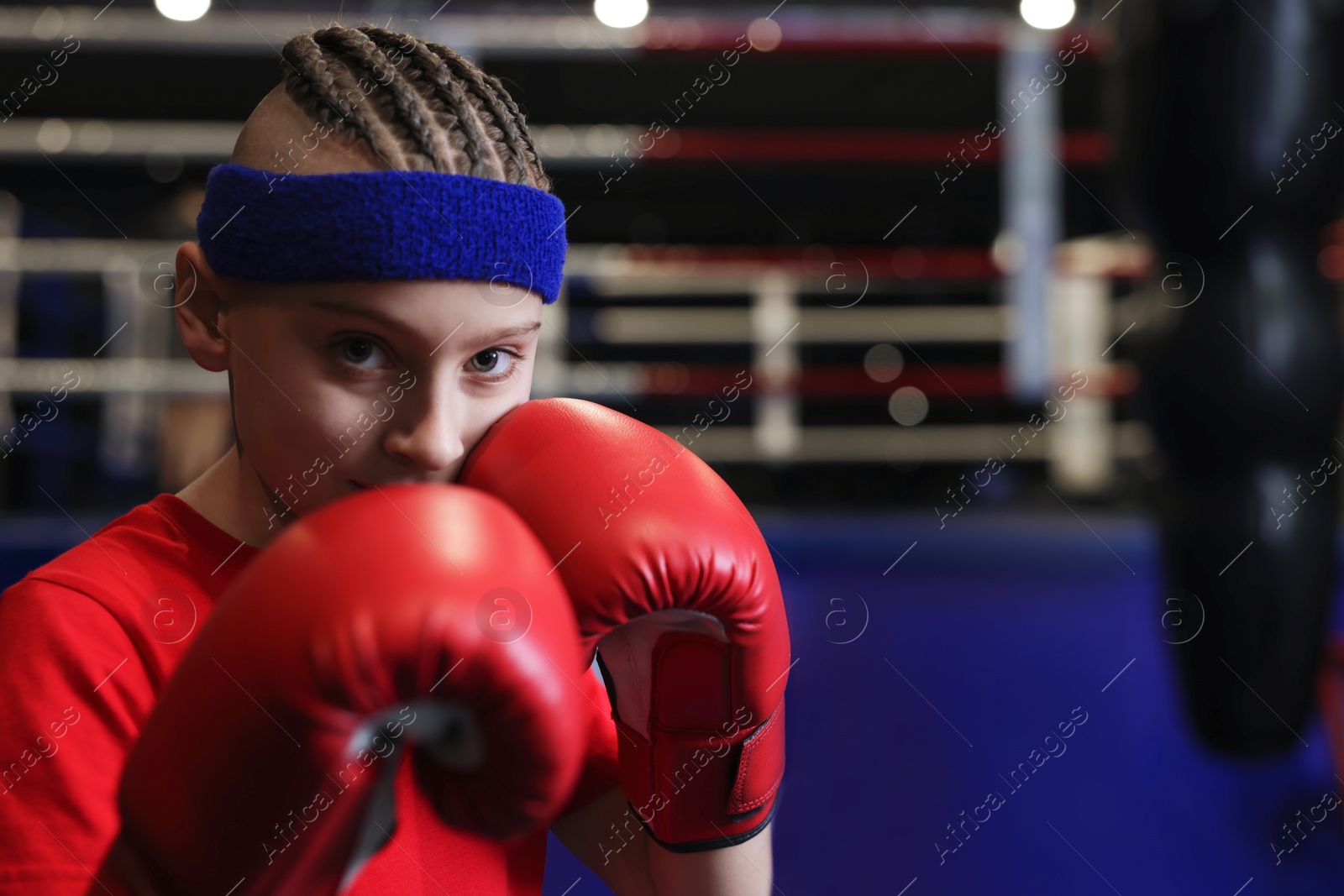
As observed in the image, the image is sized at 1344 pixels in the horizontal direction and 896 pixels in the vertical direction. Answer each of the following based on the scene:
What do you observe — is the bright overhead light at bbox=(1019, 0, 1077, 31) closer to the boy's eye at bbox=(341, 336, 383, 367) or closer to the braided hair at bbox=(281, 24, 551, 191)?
the braided hair at bbox=(281, 24, 551, 191)

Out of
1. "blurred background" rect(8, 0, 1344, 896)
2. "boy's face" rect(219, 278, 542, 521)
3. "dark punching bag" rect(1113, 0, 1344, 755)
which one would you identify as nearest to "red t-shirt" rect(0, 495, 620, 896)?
"boy's face" rect(219, 278, 542, 521)

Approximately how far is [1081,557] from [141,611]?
1646 millimetres

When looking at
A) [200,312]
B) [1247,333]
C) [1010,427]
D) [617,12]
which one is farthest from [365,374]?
[1010,427]

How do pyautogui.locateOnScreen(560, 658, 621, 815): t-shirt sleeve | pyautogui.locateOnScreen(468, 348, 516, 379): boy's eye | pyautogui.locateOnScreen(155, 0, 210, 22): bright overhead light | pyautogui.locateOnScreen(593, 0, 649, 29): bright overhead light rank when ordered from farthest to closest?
pyautogui.locateOnScreen(593, 0, 649, 29): bright overhead light < pyautogui.locateOnScreen(155, 0, 210, 22): bright overhead light < pyautogui.locateOnScreen(560, 658, 621, 815): t-shirt sleeve < pyautogui.locateOnScreen(468, 348, 516, 379): boy's eye

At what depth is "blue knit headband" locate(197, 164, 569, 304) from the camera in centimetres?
58

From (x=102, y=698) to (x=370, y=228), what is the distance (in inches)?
12.4

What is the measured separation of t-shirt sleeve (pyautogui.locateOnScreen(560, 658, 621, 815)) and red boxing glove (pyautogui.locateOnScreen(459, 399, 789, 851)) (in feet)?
0.31

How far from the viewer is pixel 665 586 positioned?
56 cm

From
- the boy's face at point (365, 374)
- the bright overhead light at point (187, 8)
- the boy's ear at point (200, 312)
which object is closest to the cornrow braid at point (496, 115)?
the boy's face at point (365, 374)

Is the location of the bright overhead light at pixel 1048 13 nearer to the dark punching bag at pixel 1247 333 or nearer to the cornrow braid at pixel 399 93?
the dark punching bag at pixel 1247 333

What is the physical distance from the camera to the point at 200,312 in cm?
68

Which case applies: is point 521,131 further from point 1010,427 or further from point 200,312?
point 1010,427

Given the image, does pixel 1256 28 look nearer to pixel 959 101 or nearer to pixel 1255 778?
pixel 1255 778

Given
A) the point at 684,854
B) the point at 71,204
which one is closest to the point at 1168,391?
the point at 684,854
